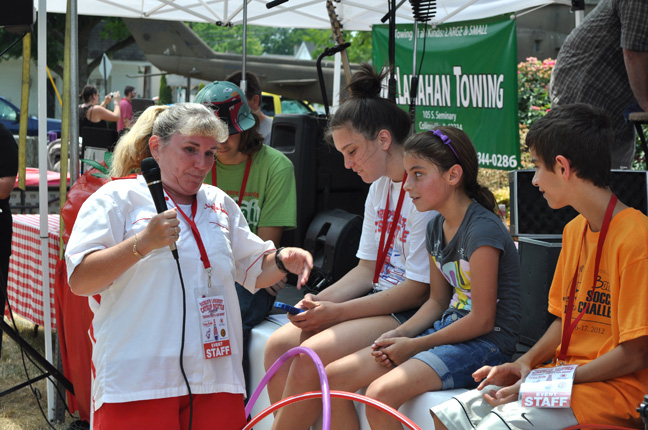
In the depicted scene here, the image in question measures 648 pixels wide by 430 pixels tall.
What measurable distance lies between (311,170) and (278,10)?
3.83m

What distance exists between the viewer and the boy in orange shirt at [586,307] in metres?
2.07

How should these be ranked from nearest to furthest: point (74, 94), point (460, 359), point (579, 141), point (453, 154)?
point (579, 141)
point (460, 359)
point (453, 154)
point (74, 94)

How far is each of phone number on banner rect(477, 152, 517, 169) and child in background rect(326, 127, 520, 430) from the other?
441 cm

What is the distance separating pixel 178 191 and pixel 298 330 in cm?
90

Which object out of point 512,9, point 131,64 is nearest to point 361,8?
point 512,9

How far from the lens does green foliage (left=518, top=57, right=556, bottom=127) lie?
36.6ft

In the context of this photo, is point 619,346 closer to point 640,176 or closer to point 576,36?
point 640,176

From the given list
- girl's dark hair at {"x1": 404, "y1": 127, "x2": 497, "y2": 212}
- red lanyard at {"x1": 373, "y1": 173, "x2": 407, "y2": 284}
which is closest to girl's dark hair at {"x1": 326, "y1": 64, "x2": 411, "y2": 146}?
red lanyard at {"x1": 373, "y1": 173, "x2": 407, "y2": 284}

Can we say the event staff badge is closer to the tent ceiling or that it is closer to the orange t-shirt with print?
the orange t-shirt with print

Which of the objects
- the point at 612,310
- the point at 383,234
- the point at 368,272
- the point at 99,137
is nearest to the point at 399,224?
the point at 383,234

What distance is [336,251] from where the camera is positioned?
3.83 meters

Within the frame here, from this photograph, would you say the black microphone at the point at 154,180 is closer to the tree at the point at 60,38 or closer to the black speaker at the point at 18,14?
the black speaker at the point at 18,14

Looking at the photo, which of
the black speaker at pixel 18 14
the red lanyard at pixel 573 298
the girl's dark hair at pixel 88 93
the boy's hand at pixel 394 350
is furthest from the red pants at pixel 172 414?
the girl's dark hair at pixel 88 93

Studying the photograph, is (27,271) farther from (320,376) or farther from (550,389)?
(550,389)
